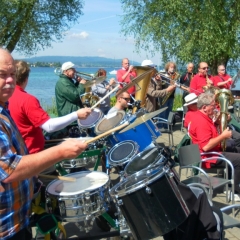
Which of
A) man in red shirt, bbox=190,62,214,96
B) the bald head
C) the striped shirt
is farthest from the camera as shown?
man in red shirt, bbox=190,62,214,96

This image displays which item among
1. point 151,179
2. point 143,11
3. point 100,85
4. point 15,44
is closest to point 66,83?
point 100,85

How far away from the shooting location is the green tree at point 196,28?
10.4m

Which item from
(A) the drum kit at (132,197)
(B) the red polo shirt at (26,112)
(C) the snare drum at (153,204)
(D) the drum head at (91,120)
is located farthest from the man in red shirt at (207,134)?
(B) the red polo shirt at (26,112)

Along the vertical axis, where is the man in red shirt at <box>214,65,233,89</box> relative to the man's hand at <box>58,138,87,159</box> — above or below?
below

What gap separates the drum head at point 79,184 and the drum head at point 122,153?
0.78ft

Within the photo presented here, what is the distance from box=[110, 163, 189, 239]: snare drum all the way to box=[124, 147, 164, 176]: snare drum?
117 millimetres

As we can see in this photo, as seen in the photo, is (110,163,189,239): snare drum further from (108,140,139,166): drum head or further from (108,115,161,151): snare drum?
(108,115,161,151): snare drum

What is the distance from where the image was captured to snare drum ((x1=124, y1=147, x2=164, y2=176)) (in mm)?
2473

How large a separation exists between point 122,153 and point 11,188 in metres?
1.40

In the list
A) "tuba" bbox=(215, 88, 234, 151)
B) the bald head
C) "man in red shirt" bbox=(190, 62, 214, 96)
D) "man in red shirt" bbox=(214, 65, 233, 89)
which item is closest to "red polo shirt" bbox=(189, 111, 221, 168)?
"tuba" bbox=(215, 88, 234, 151)

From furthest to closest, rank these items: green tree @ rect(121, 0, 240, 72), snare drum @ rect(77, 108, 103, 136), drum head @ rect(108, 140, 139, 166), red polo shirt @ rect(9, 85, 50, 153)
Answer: green tree @ rect(121, 0, 240, 72) < snare drum @ rect(77, 108, 103, 136) < drum head @ rect(108, 140, 139, 166) < red polo shirt @ rect(9, 85, 50, 153)

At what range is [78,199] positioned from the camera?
2451mm

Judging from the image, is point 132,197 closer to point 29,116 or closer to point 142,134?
point 29,116

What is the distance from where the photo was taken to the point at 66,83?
214 inches
